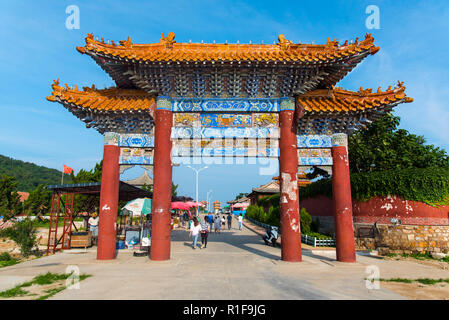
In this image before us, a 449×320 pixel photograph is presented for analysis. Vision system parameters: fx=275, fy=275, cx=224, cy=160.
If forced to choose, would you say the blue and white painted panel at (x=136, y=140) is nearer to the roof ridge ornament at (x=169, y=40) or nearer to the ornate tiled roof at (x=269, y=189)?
the roof ridge ornament at (x=169, y=40)

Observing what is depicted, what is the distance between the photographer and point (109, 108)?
9.88 metres

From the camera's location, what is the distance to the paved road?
586cm

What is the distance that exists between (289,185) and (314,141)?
2.07m

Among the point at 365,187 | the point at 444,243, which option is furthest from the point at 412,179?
the point at 444,243

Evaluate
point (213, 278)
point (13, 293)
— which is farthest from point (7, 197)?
point (213, 278)

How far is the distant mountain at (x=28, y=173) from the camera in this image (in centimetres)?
9356

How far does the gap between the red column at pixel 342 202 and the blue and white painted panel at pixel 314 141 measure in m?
0.22

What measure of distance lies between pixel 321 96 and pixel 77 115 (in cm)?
928

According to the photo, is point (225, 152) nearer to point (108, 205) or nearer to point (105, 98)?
point (108, 205)

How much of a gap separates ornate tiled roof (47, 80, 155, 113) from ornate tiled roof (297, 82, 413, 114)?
5.93m

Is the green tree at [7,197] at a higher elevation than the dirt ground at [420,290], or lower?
higher

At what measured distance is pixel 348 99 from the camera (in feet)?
33.3

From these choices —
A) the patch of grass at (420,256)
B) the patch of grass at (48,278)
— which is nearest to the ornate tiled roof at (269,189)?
the patch of grass at (420,256)
